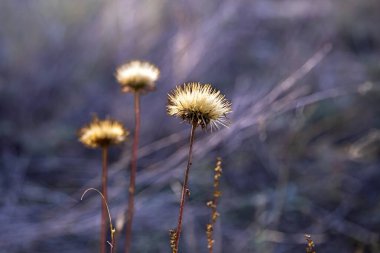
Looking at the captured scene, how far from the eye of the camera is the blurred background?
2.44 metres

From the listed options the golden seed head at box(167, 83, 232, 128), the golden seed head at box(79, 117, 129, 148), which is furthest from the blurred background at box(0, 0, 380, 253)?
the golden seed head at box(167, 83, 232, 128)

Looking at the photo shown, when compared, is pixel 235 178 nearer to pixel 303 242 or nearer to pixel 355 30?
pixel 303 242

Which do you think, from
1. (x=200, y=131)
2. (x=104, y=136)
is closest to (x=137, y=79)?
(x=104, y=136)

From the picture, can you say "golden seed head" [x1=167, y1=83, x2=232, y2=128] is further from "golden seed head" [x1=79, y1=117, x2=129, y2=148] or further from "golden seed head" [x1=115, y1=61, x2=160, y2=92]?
"golden seed head" [x1=115, y1=61, x2=160, y2=92]

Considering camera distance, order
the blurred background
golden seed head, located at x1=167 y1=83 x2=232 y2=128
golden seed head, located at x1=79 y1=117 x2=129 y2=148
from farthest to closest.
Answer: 1. the blurred background
2. golden seed head, located at x1=79 y1=117 x2=129 y2=148
3. golden seed head, located at x1=167 y1=83 x2=232 y2=128

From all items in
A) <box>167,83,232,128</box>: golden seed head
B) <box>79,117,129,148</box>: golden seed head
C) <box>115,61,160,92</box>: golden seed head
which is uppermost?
<box>115,61,160,92</box>: golden seed head

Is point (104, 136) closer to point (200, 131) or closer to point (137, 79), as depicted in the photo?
point (137, 79)

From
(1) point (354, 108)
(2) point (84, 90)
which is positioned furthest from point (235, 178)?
(2) point (84, 90)

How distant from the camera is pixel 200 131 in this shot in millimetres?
2857

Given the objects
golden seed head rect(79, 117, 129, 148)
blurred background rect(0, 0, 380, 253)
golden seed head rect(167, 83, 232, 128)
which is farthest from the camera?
blurred background rect(0, 0, 380, 253)

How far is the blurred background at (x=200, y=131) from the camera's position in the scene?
2.44 meters

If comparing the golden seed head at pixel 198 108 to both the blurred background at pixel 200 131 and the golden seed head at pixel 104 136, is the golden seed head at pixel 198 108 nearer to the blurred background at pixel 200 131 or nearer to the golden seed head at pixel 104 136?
the golden seed head at pixel 104 136

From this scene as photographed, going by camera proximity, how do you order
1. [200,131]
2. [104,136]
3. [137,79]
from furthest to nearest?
1. [200,131]
2. [137,79]
3. [104,136]

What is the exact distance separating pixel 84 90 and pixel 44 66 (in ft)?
1.22
